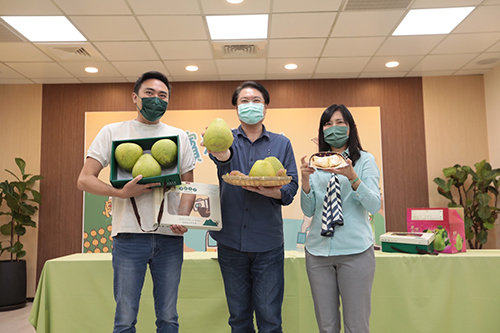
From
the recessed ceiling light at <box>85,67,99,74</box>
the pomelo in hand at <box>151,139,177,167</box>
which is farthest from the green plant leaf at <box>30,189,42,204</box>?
the pomelo in hand at <box>151,139,177,167</box>

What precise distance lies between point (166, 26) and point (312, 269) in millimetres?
3267

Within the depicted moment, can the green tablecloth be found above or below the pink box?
below

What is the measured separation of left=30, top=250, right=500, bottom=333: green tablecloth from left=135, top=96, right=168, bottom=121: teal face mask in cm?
130

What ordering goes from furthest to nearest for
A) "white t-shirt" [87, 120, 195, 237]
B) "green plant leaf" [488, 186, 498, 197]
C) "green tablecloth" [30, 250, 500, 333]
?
"green plant leaf" [488, 186, 498, 197] → "green tablecloth" [30, 250, 500, 333] → "white t-shirt" [87, 120, 195, 237]

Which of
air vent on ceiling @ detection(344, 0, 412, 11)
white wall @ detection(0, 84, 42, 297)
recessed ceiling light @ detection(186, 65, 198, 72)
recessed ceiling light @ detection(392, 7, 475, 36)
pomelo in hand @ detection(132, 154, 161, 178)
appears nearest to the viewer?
pomelo in hand @ detection(132, 154, 161, 178)

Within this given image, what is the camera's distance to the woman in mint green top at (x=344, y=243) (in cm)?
177

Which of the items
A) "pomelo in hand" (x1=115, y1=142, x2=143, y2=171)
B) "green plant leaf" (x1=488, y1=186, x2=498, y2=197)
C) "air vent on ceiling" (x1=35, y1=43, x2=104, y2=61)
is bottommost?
"green plant leaf" (x1=488, y1=186, x2=498, y2=197)

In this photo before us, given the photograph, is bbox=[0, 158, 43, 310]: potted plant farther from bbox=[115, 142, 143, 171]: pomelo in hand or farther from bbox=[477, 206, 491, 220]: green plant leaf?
bbox=[477, 206, 491, 220]: green plant leaf

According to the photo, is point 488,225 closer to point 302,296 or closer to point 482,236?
point 482,236

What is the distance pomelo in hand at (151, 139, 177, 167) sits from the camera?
1622 mm

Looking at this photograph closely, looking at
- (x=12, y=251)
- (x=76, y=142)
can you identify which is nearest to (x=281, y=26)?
(x=76, y=142)

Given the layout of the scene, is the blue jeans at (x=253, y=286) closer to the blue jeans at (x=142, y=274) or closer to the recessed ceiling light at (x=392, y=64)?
the blue jeans at (x=142, y=274)

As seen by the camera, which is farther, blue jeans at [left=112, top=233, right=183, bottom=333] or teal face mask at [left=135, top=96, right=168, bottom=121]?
teal face mask at [left=135, top=96, right=168, bottom=121]

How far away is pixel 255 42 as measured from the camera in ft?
14.9
